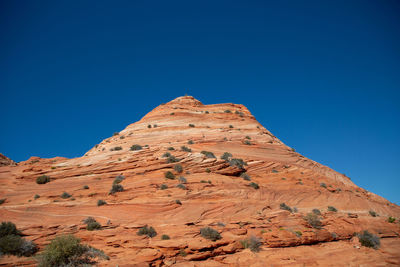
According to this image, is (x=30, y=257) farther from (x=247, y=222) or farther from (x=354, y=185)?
(x=354, y=185)

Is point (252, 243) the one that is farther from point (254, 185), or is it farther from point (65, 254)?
point (254, 185)

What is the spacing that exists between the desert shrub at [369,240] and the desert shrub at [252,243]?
8.25m

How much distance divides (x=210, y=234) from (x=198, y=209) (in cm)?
377

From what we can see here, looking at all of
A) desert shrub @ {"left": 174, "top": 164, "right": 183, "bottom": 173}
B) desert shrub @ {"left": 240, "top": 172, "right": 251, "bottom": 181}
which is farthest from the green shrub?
desert shrub @ {"left": 174, "top": 164, "right": 183, "bottom": 173}

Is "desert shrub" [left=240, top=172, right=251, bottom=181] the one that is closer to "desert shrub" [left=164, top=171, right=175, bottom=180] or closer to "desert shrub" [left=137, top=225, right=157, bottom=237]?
"desert shrub" [left=164, top=171, right=175, bottom=180]

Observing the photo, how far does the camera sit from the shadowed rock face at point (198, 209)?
39.4 feet

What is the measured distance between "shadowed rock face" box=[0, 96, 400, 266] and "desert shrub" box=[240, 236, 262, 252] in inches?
Result: 12.0

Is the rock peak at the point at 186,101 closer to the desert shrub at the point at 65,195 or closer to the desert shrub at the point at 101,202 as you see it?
the desert shrub at the point at 65,195

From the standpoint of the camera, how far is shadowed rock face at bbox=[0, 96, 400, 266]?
12008 millimetres

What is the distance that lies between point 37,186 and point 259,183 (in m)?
20.5

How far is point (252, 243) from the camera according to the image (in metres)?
13.0

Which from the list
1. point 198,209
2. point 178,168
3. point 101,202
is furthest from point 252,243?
point 101,202


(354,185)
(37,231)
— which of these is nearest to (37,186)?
(37,231)

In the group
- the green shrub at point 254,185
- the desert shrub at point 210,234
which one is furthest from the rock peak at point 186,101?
the desert shrub at point 210,234
